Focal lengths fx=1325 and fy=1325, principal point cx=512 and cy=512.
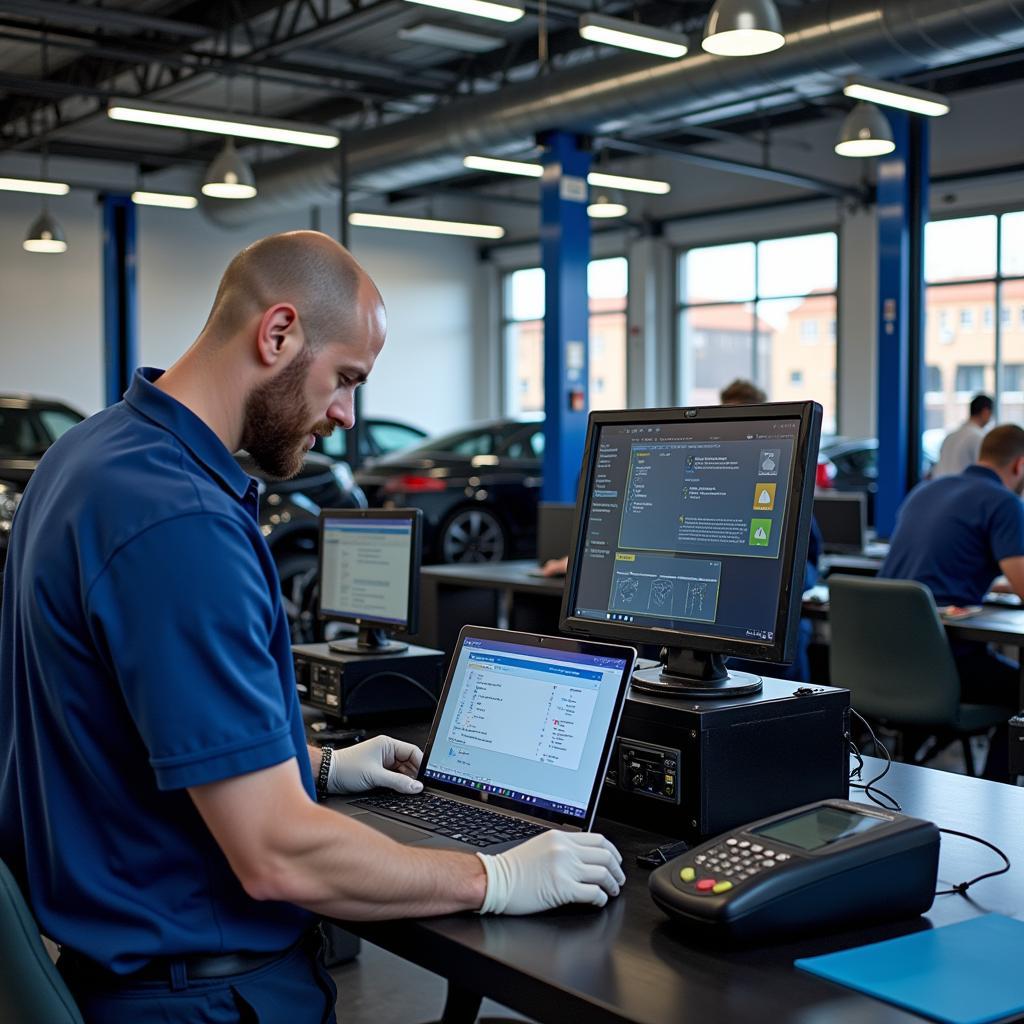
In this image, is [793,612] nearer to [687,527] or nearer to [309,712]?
[687,527]

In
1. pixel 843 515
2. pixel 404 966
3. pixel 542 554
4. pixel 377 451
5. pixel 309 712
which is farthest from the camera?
pixel 377 451

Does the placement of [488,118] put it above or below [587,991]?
above

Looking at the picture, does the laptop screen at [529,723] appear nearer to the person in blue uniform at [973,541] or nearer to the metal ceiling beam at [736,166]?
the person in blue uniform at [973,541]

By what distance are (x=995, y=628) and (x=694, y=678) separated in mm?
2392

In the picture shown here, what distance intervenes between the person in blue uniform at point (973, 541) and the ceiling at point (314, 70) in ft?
11.3

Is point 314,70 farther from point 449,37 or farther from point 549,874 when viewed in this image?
point 549,874

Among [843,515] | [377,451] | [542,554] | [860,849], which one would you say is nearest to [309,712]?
[860,849]

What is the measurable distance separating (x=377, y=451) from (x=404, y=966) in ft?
31.6

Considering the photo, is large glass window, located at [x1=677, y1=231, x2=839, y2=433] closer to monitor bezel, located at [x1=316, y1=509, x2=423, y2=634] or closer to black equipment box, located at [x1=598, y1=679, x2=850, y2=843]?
monitor bezel, located at [x1=316, y1=509, x2=423, y2=634]

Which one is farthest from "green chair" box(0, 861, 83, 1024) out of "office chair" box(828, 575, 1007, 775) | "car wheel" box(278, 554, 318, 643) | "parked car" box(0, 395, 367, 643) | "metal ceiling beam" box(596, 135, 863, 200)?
"metal ceiling beam" box(596, 135, 863, 200)

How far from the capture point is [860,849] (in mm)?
1442

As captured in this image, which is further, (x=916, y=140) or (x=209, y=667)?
(x=916, y=140)

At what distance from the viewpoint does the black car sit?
30.9 feet

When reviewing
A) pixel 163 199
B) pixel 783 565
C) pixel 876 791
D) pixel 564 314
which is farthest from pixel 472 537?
pixel 783 565
